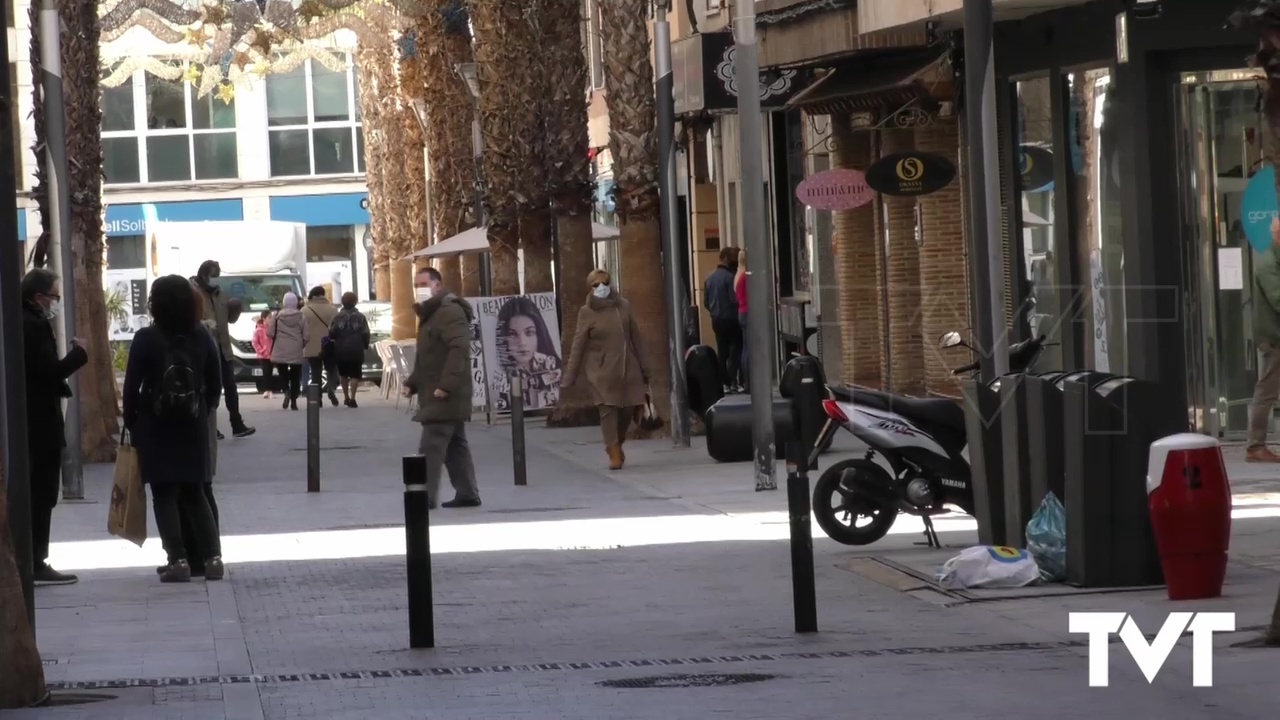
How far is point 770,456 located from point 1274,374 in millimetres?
3660

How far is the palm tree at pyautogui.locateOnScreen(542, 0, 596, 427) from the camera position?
2652cm

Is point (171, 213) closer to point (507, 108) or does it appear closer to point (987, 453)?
point (507, 108)

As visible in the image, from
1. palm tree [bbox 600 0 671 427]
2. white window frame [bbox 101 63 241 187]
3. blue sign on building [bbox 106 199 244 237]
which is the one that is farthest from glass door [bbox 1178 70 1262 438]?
white window frame [bbox 101 63 241 187]

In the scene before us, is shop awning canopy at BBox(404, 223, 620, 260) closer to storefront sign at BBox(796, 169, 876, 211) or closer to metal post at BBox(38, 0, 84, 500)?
storefront sign at BBox(796, 169, 876, 211)

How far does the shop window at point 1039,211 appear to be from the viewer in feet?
70.0

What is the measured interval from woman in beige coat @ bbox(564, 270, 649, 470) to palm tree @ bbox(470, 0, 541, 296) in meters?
7.24

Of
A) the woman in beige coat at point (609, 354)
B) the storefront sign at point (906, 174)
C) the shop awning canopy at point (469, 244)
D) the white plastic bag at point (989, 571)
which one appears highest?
the storefront sign at point (906, 174)

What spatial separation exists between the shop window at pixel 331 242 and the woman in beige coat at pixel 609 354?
1918 inches

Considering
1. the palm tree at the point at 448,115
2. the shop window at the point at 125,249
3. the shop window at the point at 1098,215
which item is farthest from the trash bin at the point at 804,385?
the shop window at the point at 125,249

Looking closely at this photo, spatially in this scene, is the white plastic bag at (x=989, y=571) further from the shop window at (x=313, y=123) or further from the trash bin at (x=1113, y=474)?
the shop window at (x=313, y=123)

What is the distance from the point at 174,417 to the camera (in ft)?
43.1

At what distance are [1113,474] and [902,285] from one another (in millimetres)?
16917

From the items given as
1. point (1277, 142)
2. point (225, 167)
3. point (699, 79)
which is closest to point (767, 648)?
point (1277, 142)

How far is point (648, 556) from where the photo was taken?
13.7 m
